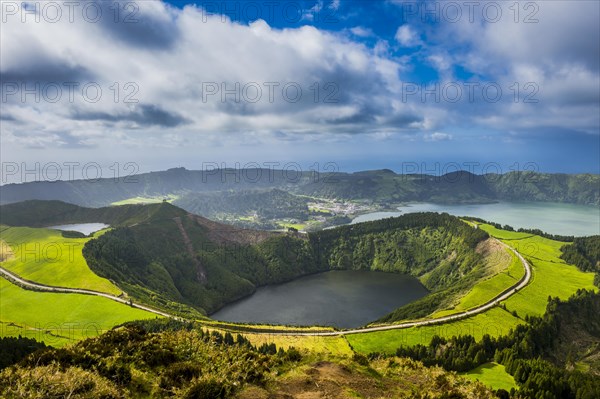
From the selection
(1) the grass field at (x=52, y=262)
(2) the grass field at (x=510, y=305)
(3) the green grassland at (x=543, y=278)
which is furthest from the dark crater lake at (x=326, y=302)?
(1) the grass field at (x=52, y=262)

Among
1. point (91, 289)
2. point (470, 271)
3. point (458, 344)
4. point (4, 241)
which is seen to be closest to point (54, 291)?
point (91, 289)

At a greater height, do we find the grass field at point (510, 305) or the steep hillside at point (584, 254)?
the steep hillside at point (584, 254)

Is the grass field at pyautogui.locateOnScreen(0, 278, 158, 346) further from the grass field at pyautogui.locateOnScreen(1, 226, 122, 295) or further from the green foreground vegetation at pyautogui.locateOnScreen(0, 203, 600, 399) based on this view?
the grass field at pyautogui.locateOnScreen(1, 226, 122, 295)

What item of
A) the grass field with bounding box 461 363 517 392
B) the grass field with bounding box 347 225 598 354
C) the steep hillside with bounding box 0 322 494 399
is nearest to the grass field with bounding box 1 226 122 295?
the grass field with bounding box 347 225 598 354

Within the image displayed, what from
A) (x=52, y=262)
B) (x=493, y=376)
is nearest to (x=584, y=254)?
(x=493, y=376)

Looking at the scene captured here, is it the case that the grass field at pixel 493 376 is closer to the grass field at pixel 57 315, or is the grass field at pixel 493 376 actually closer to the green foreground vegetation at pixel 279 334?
the green foreground vegetation at pixel 279 334

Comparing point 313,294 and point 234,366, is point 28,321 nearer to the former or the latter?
point 234,366
